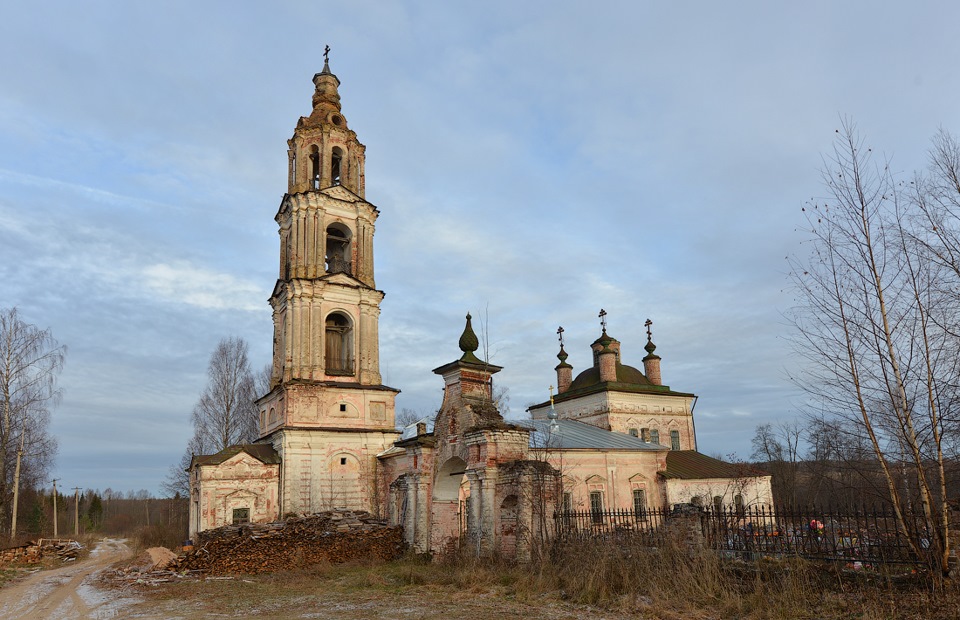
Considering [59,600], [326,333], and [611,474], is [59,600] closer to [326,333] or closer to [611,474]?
[326,333]

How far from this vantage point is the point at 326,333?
27.5 metres

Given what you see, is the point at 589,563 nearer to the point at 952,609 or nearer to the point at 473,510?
the point at 473,510

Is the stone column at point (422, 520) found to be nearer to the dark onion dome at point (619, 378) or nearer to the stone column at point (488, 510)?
the stone column at point (488, 510)

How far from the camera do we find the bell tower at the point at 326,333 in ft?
80.6

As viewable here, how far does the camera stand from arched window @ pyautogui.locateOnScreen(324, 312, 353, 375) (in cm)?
2736

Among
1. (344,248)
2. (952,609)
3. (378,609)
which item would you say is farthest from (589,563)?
(344,248)

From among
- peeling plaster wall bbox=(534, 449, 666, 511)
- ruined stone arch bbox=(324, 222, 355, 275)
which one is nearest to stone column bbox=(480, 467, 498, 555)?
peeling plaster wall bbox=(534, 449, 666, 511)

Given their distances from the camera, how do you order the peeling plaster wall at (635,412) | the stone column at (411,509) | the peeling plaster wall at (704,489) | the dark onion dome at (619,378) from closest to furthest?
the stone column at (411,509) → the peeling plaster wall at (704,489) → the peeling plaster wall at (635,412) → the dark onion dome at (619,378)

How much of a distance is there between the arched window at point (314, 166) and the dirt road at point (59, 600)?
17.4m

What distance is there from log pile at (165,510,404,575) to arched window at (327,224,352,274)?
41.6 feet

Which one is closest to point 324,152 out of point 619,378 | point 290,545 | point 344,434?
point 344,434

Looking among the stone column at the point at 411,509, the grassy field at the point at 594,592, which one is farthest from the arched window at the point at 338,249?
the grassy field at the point at 594,592

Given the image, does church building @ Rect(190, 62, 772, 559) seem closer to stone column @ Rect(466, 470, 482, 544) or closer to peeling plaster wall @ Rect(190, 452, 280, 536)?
peeling plaster wall @ Rect(190, 452, 280, 536)

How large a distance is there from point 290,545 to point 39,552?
49.0ft
